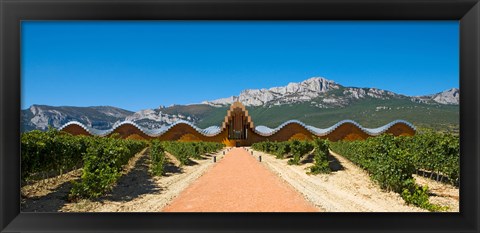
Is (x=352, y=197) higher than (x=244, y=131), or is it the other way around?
(x=244, y=131)

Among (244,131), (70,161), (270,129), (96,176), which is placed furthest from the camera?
(244,131)

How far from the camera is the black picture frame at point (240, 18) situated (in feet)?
13.4

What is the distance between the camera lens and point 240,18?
4.25 meters

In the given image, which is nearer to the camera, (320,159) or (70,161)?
(70,161)

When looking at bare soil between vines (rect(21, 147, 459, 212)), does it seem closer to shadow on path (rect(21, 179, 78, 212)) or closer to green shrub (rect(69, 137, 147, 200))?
shadow on path (rect(21, 179, 78, 212))

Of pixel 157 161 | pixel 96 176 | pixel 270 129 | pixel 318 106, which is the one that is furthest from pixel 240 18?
pixel 318 106

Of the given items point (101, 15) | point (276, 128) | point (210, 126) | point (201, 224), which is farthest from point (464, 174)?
point (210, 126)

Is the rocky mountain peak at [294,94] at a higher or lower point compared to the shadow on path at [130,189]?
higher

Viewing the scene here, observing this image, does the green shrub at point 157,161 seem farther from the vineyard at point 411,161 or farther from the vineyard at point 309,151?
the vineyard at point 411,161

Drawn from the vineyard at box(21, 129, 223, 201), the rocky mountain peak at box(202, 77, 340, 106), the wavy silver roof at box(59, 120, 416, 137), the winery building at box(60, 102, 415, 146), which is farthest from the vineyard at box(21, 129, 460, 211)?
the rocky mountain peak at box(202, 77, 340, 106)

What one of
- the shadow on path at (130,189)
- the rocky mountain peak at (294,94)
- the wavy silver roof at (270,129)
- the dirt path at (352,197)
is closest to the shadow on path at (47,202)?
the shadow on path at (130,189)

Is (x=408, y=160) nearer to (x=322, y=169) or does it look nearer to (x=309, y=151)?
(x=322, y=169)

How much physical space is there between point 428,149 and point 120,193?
36.8ft

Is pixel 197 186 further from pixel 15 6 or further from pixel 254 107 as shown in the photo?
pixel 254 107
